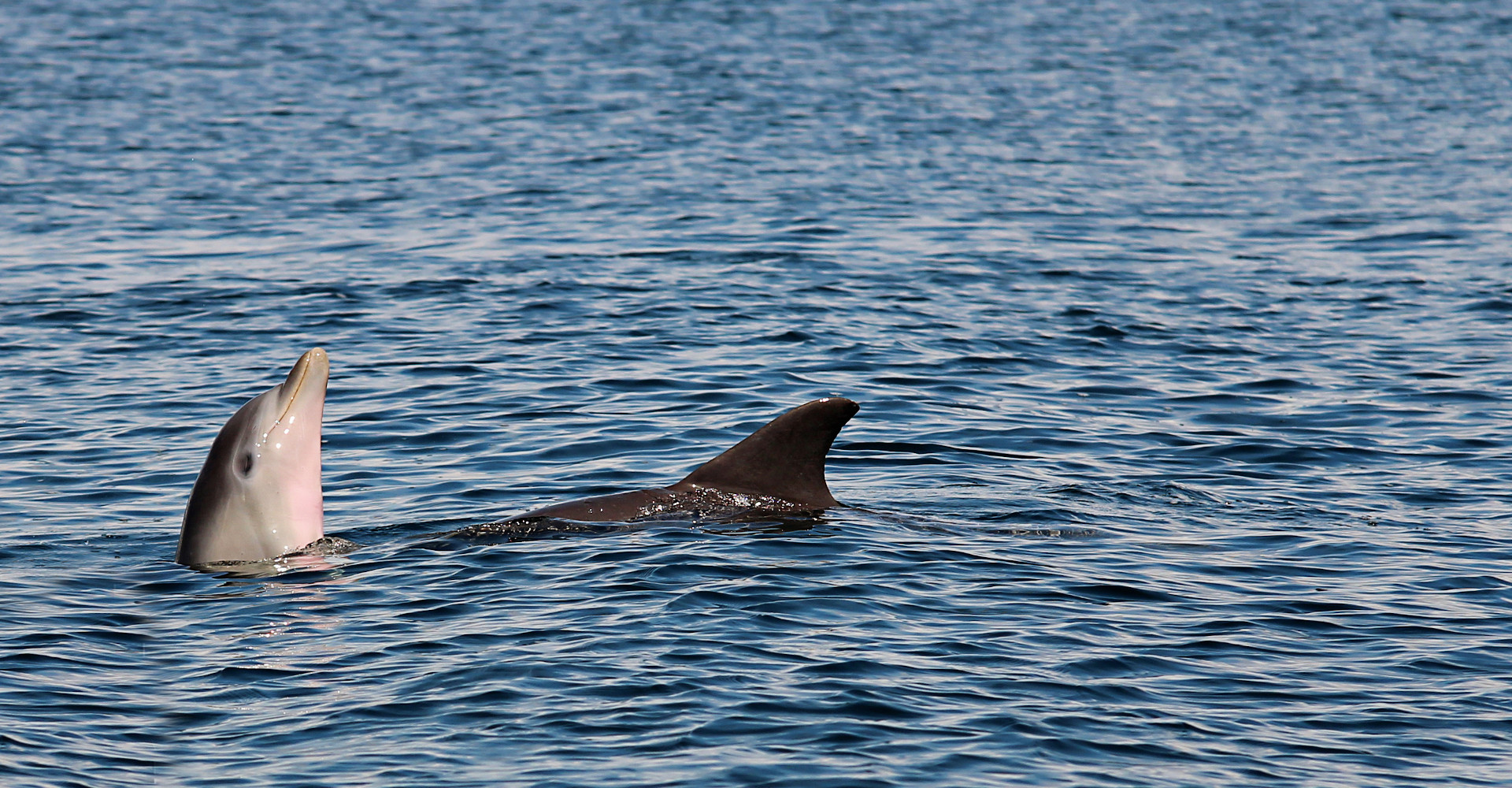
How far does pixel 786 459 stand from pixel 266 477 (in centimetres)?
353

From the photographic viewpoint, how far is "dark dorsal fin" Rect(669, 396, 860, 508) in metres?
12.4

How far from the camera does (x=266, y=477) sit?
38.7 feet

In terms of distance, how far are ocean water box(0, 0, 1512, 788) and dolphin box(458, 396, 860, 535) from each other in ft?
0.99

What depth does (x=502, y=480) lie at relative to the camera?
15102 millimetres

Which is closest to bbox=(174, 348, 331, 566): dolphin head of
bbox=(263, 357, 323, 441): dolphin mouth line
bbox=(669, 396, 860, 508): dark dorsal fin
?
bbox=(263, 357, 323, 441): dolphin mouth line

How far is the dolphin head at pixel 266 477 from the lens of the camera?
11.8 meters

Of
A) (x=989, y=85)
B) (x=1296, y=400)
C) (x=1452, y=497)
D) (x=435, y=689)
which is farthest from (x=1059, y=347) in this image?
(x=989, y=85)

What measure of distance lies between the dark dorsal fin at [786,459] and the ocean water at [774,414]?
1.26 ft

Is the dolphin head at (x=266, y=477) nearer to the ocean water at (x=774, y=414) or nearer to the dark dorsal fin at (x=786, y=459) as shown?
the ocean water at (x=774, y=414)

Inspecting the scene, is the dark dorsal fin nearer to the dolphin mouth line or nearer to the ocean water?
the ocean water

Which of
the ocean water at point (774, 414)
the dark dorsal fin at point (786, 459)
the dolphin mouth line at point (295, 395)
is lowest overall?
the ocean water at point (774, 414)

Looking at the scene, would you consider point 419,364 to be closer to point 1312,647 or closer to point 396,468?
point 396,468

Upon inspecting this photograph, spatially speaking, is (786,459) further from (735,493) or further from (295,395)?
(295,395)

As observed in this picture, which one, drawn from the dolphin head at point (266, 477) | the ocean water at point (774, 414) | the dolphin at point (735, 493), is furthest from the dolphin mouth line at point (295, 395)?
the dolphin at point (735, 493)
